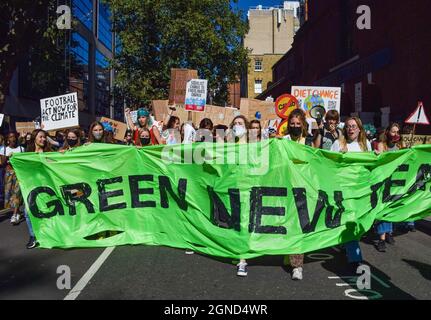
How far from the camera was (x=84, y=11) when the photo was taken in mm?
39062

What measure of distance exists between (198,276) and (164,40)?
2668cm

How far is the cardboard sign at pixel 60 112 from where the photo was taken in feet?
34.8

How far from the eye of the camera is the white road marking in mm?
4629

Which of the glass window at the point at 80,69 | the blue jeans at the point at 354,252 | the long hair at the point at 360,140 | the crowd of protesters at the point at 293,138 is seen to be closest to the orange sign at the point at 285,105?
the crowd of protesters at the point at 293,138

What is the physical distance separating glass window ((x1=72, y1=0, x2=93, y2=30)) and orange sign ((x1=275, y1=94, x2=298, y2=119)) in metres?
26.4

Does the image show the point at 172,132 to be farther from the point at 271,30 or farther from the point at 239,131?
the point at 271,30

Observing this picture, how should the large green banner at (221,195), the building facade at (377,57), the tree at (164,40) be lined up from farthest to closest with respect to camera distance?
the tree at (164,40) < the building facade at (377,57) < the large green banner at (221,195)

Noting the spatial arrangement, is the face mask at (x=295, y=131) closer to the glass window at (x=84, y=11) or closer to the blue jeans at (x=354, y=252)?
the blue jeans at (x=354, y=252)

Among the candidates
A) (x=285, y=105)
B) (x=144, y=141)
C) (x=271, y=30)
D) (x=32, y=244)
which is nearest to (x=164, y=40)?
(x=285, y=105)

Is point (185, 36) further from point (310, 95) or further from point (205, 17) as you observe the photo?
point (310, 95)

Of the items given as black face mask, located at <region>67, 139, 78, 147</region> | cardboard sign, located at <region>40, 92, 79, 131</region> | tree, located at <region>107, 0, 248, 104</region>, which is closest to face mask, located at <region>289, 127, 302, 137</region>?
black face mask, located at <region>67, 139, 78, 147</region>

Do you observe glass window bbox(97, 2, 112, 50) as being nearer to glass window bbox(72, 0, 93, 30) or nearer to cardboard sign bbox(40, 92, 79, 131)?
glass window bbox(72, 0, 93, 30)

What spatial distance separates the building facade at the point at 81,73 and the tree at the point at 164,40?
5.13ft
